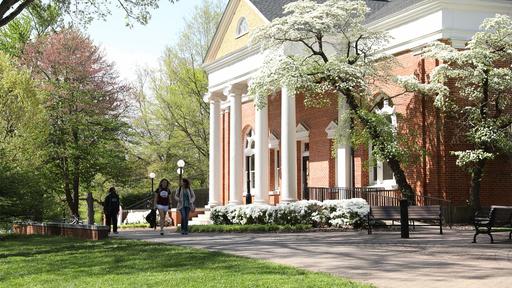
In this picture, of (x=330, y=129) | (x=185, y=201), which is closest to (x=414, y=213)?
(x=185, y=201)

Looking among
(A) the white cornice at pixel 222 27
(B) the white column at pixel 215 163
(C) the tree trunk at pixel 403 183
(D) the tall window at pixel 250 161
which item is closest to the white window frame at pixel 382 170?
(C) the tree trunk at pixel 403 183

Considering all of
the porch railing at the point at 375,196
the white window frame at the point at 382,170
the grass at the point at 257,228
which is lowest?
the grass at the point at 257,228

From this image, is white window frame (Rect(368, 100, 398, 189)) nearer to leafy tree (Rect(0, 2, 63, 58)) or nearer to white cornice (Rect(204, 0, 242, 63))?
white cornice (Rect(204, 0, 242, 63))

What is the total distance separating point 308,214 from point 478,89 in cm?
647

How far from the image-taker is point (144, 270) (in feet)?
36.7

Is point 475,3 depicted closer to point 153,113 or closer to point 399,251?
point 399,251

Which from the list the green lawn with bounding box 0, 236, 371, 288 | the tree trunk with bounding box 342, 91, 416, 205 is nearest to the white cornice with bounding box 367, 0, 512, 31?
the tree trunk with bounding box 342, 91, 416, 205

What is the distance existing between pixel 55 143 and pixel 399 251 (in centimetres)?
2597

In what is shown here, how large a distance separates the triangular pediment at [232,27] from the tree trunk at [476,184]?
11.7 meters

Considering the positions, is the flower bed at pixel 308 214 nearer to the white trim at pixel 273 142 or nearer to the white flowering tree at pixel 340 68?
the white flowering tree at pixel 340 68

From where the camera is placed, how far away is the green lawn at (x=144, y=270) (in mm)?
9498

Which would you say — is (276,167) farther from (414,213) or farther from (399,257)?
(399,257)

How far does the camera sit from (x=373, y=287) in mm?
8562

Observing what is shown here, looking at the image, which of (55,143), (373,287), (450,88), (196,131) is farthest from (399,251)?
(196,131)
